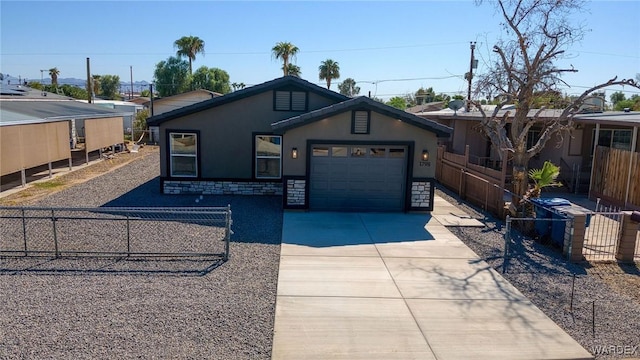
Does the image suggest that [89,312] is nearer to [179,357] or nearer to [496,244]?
[179,357]

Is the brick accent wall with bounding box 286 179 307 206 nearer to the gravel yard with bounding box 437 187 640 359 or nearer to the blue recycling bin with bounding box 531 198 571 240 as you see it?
the gravel yard with bounding box 437 187 640 359

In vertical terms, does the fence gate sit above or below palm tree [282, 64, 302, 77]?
below

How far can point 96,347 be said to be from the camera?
5.86 m

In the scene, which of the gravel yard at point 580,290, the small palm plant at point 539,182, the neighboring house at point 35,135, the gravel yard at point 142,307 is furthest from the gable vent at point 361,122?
the neighboring house at point 35,135

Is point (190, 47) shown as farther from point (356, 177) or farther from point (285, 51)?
point (356, 177)

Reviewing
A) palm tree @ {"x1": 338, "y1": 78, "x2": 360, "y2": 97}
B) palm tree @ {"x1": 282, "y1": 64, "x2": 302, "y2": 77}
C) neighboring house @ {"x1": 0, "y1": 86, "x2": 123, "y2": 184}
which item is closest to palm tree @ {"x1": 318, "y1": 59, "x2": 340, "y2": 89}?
palm tree @ {"x1": 282, "y1": 64, "x2": 302, "y2": 77}

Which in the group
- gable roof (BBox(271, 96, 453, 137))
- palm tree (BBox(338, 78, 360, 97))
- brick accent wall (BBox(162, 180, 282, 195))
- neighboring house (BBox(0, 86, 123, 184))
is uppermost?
palm tree (BBox(338, 78, 360, 97))

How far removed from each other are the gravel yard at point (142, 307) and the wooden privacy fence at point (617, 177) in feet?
36.9

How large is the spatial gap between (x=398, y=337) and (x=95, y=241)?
7144 millimetres

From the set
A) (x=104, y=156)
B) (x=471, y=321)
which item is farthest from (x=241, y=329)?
(x=104, y=156)

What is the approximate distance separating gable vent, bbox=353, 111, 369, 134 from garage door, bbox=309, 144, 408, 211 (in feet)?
1.59

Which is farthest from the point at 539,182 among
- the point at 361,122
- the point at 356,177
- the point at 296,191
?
the point at 296,191

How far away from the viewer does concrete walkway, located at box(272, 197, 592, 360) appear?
20.0 ft

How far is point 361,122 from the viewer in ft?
44.7
